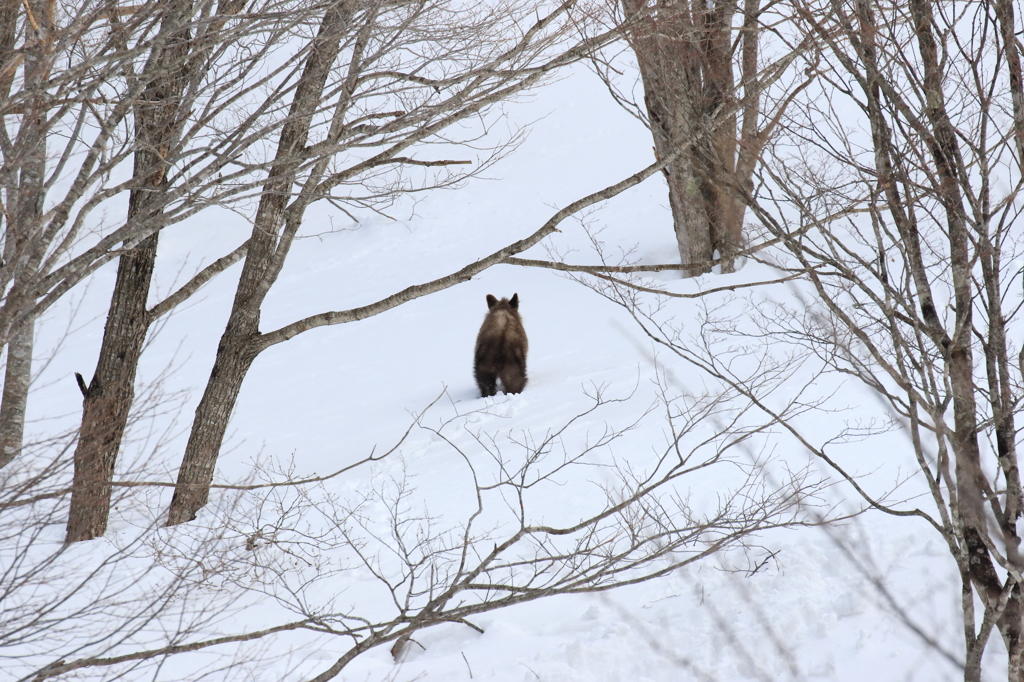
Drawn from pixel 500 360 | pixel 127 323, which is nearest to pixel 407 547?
pixel 127 323

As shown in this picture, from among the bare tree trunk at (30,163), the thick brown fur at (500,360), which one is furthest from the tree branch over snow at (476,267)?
the thick brown fur at (500,360)

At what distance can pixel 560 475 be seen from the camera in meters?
6.39

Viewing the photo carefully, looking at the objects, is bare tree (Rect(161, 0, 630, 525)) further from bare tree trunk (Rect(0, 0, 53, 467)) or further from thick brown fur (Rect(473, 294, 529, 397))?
thick brown fur (Rect(473, 294, 529, 397))

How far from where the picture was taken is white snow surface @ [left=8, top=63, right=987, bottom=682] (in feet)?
13.5

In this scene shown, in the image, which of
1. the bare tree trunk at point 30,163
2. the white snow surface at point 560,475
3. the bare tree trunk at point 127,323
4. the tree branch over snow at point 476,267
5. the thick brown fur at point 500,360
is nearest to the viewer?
the bare tree trunk at point 30,163

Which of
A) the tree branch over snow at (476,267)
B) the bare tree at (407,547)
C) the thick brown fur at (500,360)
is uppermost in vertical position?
the tree branch over snow at (476,267)

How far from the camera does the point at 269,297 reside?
19688mm

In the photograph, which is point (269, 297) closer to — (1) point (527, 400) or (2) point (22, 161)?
(1) point (527, 400)

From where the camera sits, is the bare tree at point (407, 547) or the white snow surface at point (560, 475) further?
the white snow surface at point (560, 475)

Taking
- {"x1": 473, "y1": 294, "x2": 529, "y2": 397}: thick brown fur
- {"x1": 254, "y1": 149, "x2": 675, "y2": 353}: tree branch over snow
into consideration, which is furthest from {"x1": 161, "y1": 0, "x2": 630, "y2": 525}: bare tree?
{"x1": 473, "y1": 294, "x2": 529, "y2": 397}: thick brown fur

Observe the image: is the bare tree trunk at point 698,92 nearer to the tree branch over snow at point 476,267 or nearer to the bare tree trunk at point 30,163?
the tree branch over snow at point 476,267

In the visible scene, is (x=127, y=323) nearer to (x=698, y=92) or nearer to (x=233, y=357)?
(x=233, y=357)

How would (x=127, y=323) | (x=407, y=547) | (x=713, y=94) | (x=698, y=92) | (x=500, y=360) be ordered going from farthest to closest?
(x=500, y=360)
(x=127, y=323)
(x=407, y=547)
(x=713, y=94)
(x=698, y=92)

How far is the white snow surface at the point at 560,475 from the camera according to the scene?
411 cm
